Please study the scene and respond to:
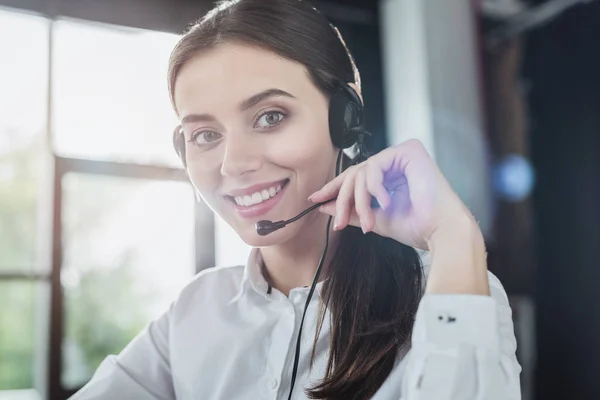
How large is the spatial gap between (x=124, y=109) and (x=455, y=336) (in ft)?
2.47

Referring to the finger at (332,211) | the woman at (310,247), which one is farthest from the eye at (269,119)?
the finger at (332,211)

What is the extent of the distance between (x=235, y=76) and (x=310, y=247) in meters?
0.21

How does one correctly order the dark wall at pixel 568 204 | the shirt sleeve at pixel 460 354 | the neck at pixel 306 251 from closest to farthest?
the shirt sleeve at pixel 460 354
the neck at pixel 306 251
the dark wall at pixel 568 204

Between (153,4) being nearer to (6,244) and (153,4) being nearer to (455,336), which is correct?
(6,244)

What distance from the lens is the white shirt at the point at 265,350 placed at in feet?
1.53

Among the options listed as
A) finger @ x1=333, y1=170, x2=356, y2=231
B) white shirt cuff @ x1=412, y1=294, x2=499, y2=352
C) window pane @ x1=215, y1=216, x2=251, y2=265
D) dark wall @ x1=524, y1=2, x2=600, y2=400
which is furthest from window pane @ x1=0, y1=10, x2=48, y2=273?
dark wall @ x1=524, y1=2, x2=600, y2=400

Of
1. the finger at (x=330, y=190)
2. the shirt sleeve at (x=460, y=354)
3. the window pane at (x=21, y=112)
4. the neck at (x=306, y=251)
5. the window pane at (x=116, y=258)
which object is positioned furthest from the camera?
the window pane at (x=21, y=112)

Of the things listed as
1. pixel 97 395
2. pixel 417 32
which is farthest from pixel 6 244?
pixel 417 32

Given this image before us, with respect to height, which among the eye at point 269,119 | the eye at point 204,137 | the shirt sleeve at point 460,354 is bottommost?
the shirt sleeve at point 460,354

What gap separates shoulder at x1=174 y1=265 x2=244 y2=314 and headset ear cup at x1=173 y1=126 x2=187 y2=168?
0.17 m

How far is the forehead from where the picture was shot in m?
0.59

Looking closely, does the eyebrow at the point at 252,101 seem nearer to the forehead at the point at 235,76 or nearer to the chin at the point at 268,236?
the forehead at the point at 235,76

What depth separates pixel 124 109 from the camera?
1035 millimetres

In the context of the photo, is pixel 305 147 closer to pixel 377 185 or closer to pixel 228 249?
pixel 377 185
